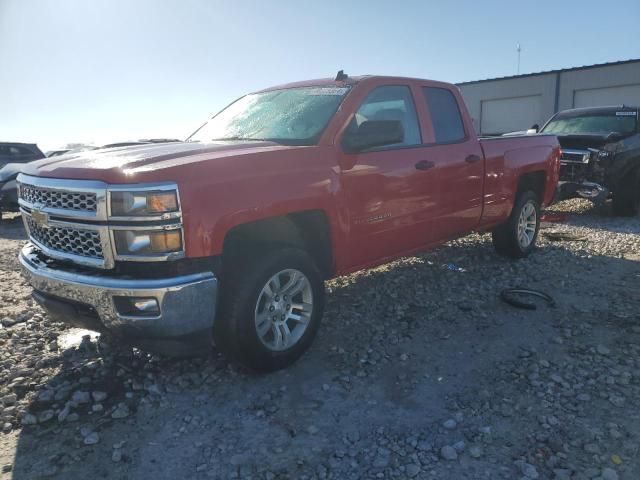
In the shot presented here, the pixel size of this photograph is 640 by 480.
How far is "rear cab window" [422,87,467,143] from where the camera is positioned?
483cm

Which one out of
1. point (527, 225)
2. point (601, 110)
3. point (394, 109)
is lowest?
point (527, 225)

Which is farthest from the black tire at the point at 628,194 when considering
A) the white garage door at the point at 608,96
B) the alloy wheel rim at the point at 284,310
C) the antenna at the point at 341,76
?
the white garage door at the point at 608,96

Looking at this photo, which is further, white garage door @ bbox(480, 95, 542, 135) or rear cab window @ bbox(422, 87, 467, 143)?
white garage door @ bbox(480, 95, 542, 135)

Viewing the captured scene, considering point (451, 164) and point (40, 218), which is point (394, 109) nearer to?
point (451, 164)

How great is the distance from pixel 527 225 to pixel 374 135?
3531mm

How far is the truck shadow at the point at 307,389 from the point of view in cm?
272

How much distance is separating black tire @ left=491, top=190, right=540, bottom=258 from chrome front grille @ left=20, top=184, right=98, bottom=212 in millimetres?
4639

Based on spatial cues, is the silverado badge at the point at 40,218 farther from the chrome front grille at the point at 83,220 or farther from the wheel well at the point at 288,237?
the wheel well at the point at 288,237

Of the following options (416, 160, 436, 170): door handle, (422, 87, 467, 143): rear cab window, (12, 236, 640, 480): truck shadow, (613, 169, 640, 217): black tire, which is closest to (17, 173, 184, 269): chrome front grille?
(12, 236, 640, 480): truck shadow

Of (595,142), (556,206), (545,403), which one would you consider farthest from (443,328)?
(556,206)

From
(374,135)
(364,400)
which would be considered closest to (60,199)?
(374,135)

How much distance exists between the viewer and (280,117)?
4184 millimetres

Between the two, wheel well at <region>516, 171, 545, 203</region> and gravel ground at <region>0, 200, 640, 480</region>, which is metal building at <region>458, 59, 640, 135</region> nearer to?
wheel well at <region>516, 171, 545, 203</region>

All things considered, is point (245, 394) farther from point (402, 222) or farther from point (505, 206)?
point (505, 206)
